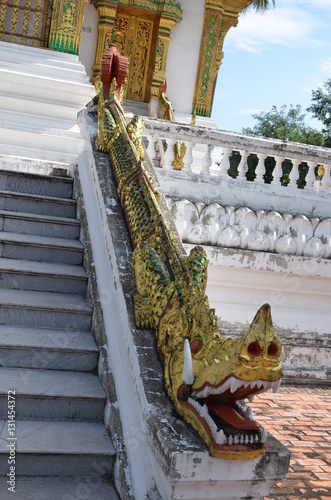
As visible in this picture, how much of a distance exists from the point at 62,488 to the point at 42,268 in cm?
157

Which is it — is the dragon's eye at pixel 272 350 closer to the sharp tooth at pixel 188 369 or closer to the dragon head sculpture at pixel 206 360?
the dragon head sculpture at pixel 206 360

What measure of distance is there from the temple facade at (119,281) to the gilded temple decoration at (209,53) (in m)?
4.34

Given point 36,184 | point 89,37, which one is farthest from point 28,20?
point 36,184

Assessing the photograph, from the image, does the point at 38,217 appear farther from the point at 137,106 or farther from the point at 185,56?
the point at 185,56

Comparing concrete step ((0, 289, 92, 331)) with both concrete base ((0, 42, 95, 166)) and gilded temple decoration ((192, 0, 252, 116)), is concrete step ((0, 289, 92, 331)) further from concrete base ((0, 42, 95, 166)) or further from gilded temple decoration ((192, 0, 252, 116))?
gilded temple decoration ((192, 0, 252, 116))

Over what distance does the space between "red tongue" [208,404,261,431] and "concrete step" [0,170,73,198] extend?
298 centimetres

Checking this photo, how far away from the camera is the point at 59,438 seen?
9.31 feet

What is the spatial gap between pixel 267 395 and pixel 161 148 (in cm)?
243

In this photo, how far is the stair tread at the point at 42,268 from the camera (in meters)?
3.79

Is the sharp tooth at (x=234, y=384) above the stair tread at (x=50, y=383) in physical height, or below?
above

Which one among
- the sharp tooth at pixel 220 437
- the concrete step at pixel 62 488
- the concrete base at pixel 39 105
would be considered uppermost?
the concrete base at pixel 39 105


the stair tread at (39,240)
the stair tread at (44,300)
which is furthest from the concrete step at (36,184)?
the stair tread at (44,300)

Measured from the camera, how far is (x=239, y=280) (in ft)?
18.2

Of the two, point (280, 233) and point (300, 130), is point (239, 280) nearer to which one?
point (280, 233)
